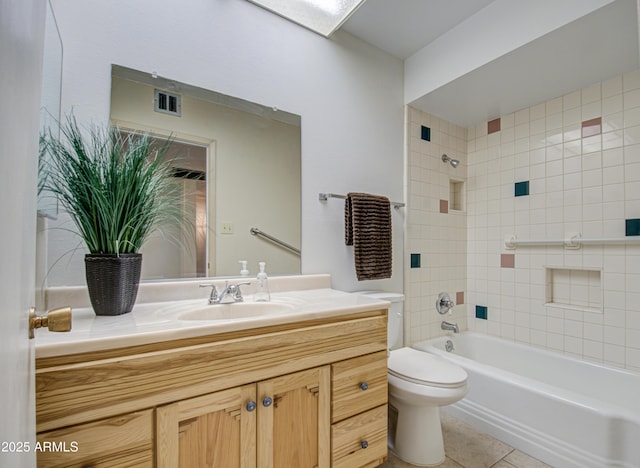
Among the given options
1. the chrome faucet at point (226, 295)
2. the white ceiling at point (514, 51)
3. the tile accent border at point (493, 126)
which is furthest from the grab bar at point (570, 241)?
the chrome faucet at point (226, 295)

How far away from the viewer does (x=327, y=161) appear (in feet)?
5.82

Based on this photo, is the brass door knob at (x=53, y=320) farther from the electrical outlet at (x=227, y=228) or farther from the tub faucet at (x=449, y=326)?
the tub faucet at (x=449, y=326)

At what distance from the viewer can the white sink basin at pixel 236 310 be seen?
116 centimetres

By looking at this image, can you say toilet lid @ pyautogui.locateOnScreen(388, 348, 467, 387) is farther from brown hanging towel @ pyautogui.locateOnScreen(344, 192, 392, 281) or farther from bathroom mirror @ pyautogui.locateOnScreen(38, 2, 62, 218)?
bathroom mirror @ pyautogui.locateOnScreen(38, 2, 62, 218)

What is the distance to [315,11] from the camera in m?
1.63

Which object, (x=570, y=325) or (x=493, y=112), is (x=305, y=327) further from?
(x=493, y=112)

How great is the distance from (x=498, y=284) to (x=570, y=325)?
1.62ft

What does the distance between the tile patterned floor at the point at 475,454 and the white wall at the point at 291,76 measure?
866mm

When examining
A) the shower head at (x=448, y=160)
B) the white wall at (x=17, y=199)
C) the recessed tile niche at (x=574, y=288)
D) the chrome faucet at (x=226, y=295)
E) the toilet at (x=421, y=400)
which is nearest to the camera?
the white wall at (x=17, y=199)

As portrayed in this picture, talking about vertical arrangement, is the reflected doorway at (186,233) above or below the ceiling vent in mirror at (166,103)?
below

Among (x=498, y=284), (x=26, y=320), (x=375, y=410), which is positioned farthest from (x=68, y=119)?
(x=498, y=284)

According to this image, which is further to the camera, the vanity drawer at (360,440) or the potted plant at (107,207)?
the vanity drawer at (360,440)

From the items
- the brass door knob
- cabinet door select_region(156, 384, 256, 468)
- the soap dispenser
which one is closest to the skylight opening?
the soap dispenser

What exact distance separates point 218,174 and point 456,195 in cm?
202
